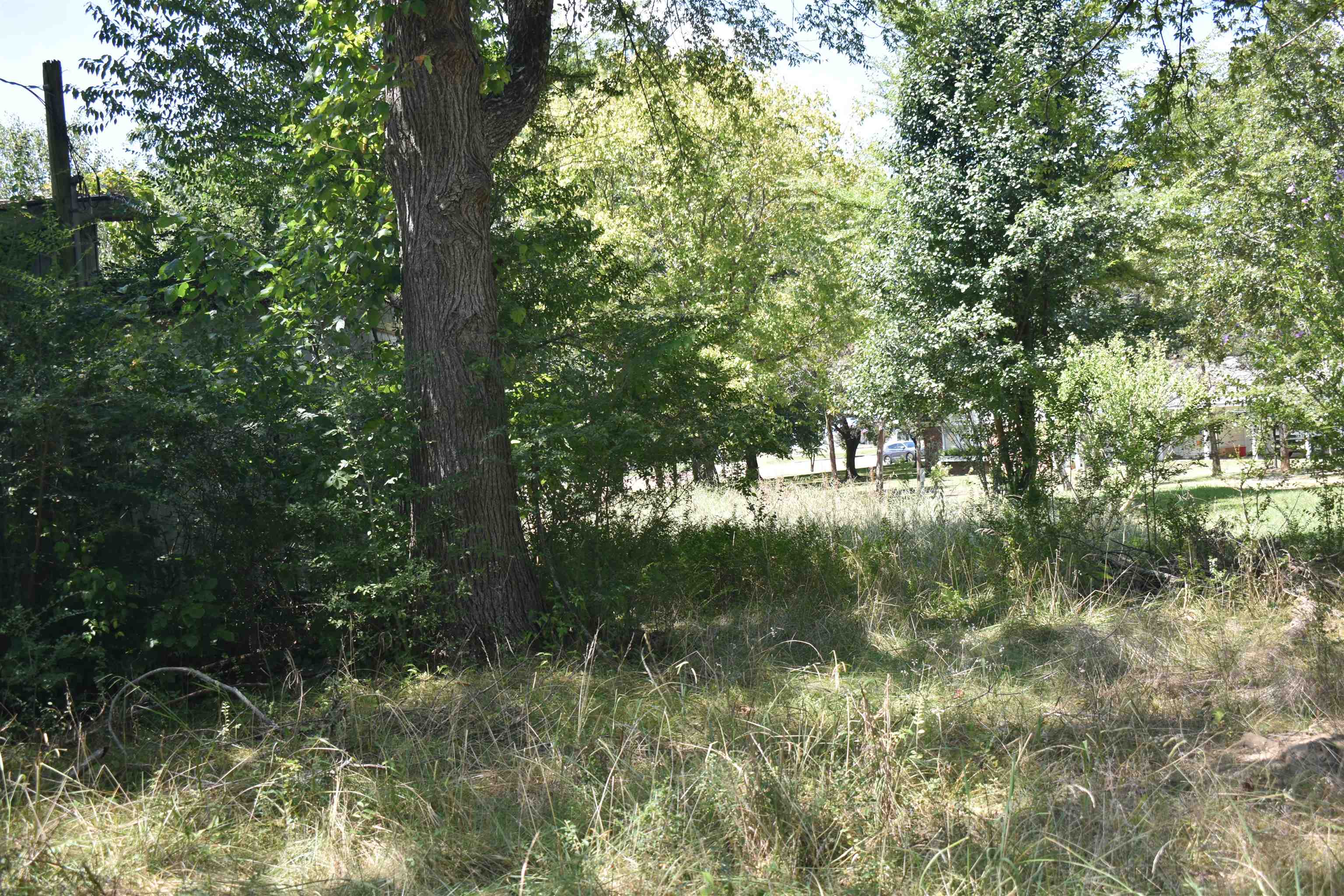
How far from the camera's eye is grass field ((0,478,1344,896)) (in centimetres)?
362

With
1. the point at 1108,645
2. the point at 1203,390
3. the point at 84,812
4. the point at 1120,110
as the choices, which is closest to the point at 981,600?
the point at 1108,645

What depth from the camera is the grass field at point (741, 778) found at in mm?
3623

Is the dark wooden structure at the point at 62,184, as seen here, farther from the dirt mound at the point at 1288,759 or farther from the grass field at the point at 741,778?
the dirt mound at the point at 1288,759

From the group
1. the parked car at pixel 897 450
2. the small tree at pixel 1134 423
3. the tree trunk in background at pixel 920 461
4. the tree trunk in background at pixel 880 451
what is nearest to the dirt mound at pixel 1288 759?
the small tree at pixel 1134 423

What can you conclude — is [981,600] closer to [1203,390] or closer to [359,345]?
[1203,390]

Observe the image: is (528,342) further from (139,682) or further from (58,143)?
(58,143)

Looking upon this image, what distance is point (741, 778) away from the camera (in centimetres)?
410

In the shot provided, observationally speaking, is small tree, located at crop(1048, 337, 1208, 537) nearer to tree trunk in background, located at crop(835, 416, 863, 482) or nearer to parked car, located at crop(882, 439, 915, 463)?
tree trunk in background, located at crop(835, 416, 863, 482)

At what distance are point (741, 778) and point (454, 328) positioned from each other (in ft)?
13.2

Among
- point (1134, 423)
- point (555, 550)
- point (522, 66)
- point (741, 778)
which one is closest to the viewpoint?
point (741, 778)

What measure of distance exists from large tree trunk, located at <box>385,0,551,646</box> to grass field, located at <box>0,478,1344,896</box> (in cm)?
74

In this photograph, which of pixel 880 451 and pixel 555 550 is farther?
pixel 880 451

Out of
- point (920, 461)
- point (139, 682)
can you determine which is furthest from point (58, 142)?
point (920, 461)

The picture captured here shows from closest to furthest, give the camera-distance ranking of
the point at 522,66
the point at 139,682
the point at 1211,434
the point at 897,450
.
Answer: the point at 139,682 < the point at 522,66 < the point at 1211,434 < the point at 897,450
